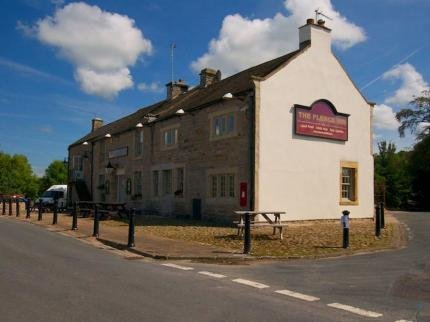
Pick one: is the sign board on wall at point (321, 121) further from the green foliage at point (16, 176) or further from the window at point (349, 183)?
the green foliage at point (16, 176)

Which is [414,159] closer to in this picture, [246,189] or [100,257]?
[246,189]

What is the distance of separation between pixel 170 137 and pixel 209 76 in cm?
488

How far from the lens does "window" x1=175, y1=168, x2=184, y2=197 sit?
2448 cm

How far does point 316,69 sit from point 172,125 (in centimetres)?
815

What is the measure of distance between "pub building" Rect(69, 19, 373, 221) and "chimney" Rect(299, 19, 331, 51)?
4cm

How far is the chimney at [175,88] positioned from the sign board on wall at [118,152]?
4.56m

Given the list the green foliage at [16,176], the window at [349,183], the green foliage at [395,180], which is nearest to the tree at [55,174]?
the green foliage at [16,176]

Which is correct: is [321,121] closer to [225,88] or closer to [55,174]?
[225,88]

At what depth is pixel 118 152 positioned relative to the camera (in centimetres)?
3212

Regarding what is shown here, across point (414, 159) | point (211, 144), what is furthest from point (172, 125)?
point (414, 159)

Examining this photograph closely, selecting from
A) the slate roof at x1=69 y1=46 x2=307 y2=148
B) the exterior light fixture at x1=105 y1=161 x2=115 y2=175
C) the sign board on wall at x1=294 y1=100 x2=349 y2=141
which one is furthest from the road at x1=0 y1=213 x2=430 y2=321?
the exterior light fixture at x1=105 y1=161 x2=115 y2=175

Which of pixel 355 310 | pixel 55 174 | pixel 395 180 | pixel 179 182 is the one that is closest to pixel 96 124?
pixel 179 182

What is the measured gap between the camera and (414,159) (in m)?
46.0

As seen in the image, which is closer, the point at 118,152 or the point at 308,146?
the point at 308,146
